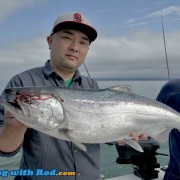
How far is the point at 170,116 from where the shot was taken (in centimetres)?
362

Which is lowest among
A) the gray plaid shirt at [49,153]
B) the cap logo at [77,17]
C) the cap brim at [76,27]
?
the gray plaid shirt at [49,153]

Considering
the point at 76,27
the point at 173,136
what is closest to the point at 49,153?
the point at 76,27

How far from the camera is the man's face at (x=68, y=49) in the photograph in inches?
132

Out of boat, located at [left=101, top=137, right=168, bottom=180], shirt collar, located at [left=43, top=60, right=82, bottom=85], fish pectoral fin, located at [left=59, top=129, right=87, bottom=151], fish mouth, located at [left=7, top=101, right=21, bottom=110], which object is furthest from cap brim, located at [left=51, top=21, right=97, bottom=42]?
boat, located at [left=101, top=137, right=168, bottom=180]

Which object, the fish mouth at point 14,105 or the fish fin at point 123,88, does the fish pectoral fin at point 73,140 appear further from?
the fish fin at point 123,88

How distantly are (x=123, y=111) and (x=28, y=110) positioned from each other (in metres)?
1.19

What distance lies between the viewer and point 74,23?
3.41 m

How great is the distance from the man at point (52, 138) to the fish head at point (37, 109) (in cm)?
11

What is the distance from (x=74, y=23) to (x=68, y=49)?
14.0 inches

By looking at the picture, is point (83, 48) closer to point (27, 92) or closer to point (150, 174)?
point (27, 92)

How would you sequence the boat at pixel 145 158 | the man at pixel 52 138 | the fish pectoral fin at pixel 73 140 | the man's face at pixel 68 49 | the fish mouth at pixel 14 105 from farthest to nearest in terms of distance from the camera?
1. the boat at pixel 145 158
2. the man's face at pixel 68 49
3. the man at pixel 52 138
4. the fish pectoral fin at pixel 73 140
5. the fish mouth at pixel 14 105

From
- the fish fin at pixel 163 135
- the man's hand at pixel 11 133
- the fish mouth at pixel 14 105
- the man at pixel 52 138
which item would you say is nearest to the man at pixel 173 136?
the fish fin at pixel 163 135

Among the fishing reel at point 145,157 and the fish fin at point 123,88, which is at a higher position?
the fish fin at point 123,88

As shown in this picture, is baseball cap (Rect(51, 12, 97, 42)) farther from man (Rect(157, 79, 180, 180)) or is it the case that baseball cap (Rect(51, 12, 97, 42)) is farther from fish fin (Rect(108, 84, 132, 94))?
man (Rect(157, 79, 180, 180))
